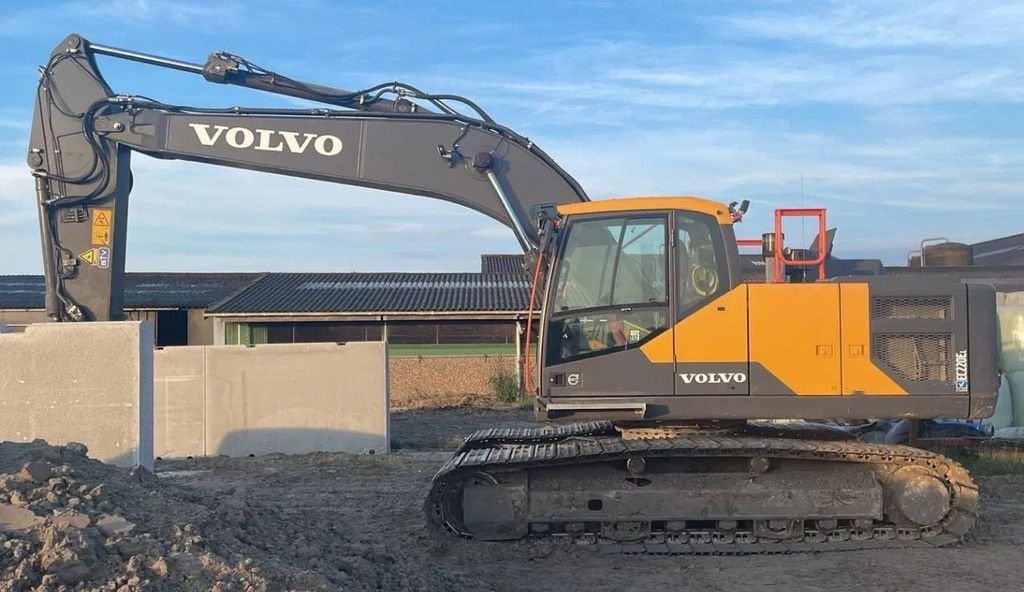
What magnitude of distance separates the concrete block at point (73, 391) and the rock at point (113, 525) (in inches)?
172

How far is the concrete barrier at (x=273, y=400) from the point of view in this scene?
44.0 ft

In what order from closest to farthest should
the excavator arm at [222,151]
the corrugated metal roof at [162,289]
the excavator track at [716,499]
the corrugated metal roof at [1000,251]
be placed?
1. the excavator track at [716,499]
2. the excavator arm at [222,151]
3. the corrugated metal roof at [162,289]
4. the corrugated metal roof at [1000,251]

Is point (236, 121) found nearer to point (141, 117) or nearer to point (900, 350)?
point (141, 117)

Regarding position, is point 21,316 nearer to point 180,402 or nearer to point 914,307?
point 180,402

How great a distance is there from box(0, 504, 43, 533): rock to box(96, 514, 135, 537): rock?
0.97 ft

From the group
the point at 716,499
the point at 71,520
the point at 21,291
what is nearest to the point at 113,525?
the point at 71,520

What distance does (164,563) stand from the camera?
4715 mm

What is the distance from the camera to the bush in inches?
818

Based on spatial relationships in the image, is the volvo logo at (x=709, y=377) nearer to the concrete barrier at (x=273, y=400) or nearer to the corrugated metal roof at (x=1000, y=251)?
the concrete barrier at (x=273, y=400)

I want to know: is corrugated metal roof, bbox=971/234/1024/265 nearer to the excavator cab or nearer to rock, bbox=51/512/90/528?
the excavator cab

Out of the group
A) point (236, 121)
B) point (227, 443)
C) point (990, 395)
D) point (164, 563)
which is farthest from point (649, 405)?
point (227, 443)

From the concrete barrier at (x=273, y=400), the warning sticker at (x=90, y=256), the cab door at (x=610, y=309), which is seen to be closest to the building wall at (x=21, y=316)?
the concrete barrier at (x=273, y=400)

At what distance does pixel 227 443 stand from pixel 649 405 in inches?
306

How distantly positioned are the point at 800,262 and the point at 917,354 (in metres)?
1.13
